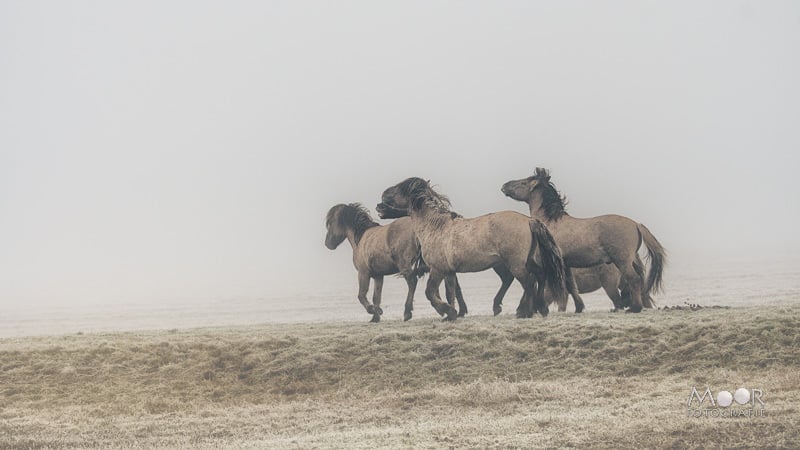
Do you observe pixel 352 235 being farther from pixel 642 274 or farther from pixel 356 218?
pixel 642 274

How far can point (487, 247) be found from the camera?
62.4 feet

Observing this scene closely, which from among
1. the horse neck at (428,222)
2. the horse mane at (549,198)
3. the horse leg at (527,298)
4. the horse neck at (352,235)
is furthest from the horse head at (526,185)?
the horse neck at (352,235)

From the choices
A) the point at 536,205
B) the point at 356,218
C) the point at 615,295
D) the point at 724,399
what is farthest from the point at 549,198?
the point at 724,399

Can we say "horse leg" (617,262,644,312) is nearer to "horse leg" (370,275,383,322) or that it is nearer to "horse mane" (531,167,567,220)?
"horse mane" (531,167,567,220)

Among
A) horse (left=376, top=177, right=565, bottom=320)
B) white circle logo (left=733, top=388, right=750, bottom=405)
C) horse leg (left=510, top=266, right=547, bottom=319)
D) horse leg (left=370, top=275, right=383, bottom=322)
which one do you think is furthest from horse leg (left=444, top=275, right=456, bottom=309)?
white circle logo (left=733, top=388, right=750, bottom=405)

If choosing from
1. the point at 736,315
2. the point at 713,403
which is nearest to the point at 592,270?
the point at 736,315

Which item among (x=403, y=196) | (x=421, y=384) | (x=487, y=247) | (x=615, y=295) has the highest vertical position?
(x=403, y=196)

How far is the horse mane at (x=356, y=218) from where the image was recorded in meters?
23.2

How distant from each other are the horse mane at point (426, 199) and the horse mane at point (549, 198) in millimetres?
2121

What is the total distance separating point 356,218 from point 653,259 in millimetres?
6907

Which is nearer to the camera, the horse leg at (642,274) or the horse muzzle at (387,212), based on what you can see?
the horse leg at (642,274)

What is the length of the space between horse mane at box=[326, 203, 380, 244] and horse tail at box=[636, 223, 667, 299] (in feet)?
20.5

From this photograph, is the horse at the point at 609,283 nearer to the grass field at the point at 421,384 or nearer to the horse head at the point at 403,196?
the grass field at the point at 421,384

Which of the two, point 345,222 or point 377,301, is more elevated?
point 345,222
